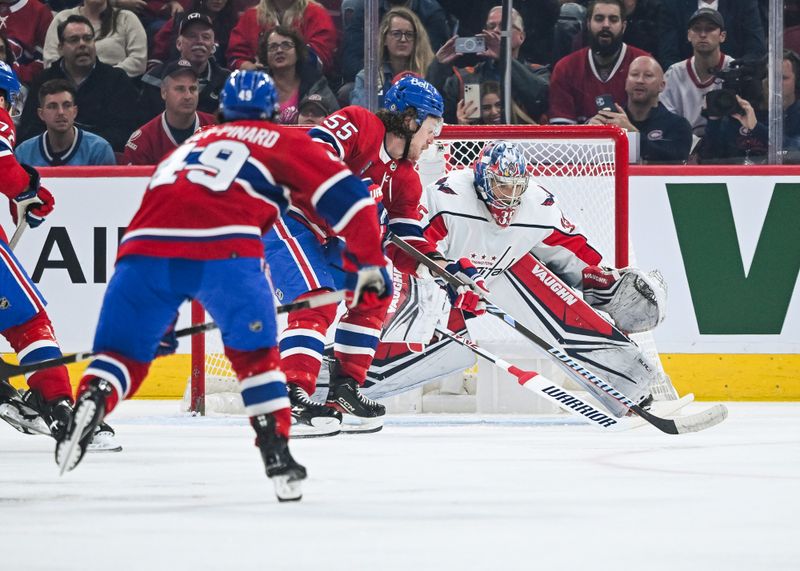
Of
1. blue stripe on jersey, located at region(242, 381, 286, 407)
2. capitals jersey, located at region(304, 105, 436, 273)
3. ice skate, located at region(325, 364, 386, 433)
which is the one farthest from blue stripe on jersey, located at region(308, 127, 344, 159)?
blue stripe on jersey, located at region(242, 381, 286, 407)

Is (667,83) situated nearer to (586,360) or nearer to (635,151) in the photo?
(635,151)

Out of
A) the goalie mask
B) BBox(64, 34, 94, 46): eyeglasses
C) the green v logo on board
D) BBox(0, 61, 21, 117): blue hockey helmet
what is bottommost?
the green v logo on board

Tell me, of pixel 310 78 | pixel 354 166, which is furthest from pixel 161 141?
pixel 354 166

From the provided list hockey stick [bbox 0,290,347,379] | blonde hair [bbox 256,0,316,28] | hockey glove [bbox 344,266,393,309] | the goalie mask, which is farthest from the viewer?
blonde hair [bbox 256,0,316,28]

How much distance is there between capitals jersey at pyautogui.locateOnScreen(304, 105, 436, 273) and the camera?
13.0ft

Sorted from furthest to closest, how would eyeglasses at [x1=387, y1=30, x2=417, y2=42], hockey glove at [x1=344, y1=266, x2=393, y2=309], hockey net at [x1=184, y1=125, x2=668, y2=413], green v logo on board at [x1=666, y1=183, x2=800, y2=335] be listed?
eyeglasses at [x1=387, y1=30, x2=417, y2=42], green v logo on board at [x1=666, y1=183, x2=800, y2=335], hockey net at [x1=184, y1=125, x2=668, y2=413], hockey glove at [x1=344, y1=266, x2=393, y2=309]

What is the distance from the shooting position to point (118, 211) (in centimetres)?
559

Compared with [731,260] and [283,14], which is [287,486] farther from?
[283,14]

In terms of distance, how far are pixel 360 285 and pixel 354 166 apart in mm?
1306

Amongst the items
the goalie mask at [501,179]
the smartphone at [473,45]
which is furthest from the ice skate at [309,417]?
the smartphone at [473,45]

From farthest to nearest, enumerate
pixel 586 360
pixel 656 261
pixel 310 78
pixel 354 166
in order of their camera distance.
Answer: pixel 310 78
pixel 656 261
pixel 586 360
pixel 354 166

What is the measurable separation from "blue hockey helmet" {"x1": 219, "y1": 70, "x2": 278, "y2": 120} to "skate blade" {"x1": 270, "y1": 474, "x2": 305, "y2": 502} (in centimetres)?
78

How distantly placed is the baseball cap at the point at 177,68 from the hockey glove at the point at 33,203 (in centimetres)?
197

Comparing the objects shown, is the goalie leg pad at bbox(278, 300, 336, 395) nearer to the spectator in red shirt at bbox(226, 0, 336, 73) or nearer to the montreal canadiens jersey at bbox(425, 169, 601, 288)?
the montreal canadiens jersey at bbox(425, 169, 601, 288)
